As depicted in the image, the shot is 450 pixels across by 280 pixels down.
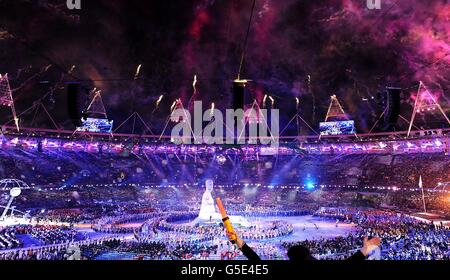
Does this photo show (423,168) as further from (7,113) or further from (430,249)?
(7,113)

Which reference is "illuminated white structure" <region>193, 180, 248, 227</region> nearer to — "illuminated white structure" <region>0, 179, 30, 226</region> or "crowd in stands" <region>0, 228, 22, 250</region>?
"crowd in stands" <region>0, 228, 22, 250</region>

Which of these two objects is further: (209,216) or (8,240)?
(209,216)

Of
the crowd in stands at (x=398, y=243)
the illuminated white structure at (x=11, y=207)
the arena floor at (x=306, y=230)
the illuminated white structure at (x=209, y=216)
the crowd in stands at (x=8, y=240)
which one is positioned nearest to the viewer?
the crowd in stands at (x=398, y=243)

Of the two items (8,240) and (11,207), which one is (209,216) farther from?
(11,207)

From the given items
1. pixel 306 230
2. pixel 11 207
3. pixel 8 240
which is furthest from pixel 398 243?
pixel 11 207

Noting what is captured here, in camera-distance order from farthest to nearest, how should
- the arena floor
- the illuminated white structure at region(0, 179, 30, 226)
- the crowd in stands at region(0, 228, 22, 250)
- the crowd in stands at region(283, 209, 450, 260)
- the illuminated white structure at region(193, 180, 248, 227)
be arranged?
the illuminated white structure at region(193, 180, 248, 227)
the illuminated white structure at region(0, 179, 30, 226)
the arena floor
the crowd in stands at region(0, 228, 22, 250)
the crowd in stands at region(283, 209, 450, 260)

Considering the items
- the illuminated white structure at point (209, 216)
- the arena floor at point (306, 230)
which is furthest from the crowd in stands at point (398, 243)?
the illuminated white structure at point (209, 216)

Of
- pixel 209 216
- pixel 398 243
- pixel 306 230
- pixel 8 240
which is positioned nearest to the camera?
pixel 398 243

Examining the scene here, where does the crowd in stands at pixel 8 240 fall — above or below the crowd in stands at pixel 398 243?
below

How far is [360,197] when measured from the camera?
48906 millimetres

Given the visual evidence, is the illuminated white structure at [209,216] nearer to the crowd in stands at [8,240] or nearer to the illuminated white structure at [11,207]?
the crowd in stands at [8,240]

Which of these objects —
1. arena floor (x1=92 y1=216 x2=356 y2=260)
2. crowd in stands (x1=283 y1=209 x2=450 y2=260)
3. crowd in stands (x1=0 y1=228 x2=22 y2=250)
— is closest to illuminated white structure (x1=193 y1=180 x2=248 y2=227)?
arena floor (x1=92 y1=216 x2=356 y2=260)
